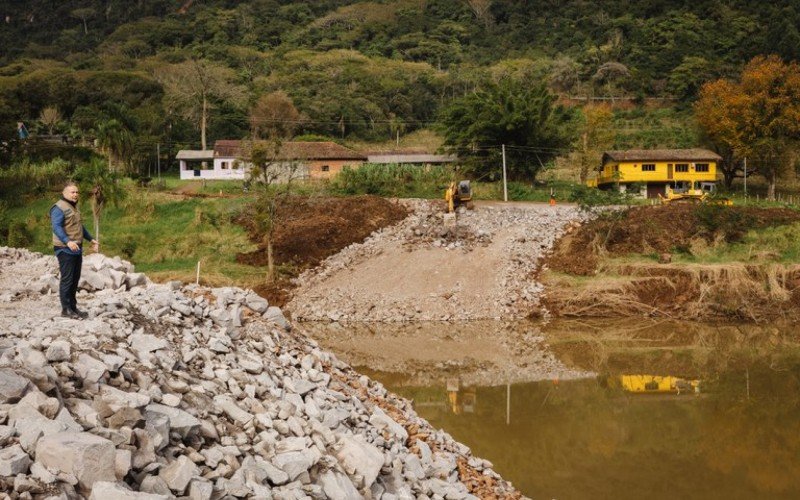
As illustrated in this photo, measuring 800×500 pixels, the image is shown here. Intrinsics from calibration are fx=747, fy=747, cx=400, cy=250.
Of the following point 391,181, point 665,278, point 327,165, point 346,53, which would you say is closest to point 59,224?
point 665,278

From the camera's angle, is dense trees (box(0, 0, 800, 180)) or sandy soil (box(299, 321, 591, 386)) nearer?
sandy soil (box(299, 321, 591, 386))

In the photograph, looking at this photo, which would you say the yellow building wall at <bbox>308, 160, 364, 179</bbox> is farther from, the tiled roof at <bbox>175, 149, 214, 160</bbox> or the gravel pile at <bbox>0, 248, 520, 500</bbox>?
the gravel pile at <bbox>0, 248, 520, 500</bbox>

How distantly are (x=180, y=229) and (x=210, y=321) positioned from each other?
22022 millimetres

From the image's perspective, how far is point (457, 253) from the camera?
26.6 m

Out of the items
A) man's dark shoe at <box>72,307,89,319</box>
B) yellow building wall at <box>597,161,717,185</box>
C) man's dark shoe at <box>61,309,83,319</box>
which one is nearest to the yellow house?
yellow building wall at <box>597,161,717,185</box>

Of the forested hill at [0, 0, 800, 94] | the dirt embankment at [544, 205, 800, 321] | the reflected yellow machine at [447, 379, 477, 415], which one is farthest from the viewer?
the forested hill at [0, 0, 800, 94]

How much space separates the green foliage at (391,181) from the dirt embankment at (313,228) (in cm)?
368

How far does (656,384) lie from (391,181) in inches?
898

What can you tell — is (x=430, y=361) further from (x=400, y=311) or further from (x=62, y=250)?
(x=62, y=250)

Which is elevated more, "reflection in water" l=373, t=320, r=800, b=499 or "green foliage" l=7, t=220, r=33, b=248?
"green foliage" l=7, t=220, r=33, b=248

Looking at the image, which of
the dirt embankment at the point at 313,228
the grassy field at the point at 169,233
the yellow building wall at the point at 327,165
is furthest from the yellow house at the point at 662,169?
the grassy field at the point at 169,233

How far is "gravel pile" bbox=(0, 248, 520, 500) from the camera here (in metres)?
5.35

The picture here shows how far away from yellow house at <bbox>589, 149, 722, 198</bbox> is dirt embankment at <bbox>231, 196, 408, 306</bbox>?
1929 centimetres

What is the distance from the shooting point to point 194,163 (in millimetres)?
45750
